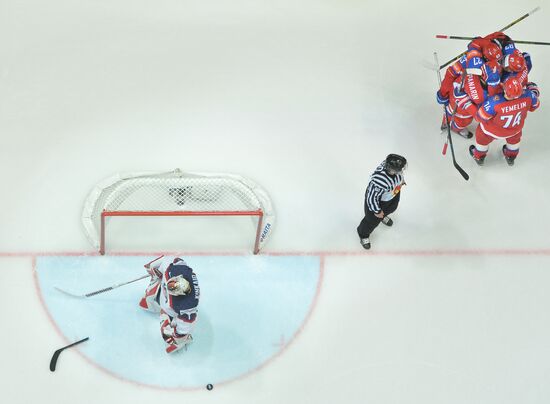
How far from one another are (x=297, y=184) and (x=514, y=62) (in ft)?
6.13

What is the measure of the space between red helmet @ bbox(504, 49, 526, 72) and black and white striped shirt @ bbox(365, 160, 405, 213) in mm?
1287

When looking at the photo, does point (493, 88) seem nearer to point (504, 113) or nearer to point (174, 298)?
point (504, 113)

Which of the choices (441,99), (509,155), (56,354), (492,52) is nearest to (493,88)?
(492,52)

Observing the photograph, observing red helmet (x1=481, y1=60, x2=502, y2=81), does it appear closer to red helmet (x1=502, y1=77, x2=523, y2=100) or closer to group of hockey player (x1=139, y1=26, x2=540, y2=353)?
group of hockey player (x1=139, y1=26, x2=540, y2=353)

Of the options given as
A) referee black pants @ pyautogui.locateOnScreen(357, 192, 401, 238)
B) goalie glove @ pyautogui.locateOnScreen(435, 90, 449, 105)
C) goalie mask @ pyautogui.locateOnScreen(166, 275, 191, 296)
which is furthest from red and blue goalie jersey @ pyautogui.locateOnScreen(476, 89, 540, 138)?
goalie mask @ pyautogui.locateOnScreen(166, 275, 191, 296)

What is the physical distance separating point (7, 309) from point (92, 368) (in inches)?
29.2

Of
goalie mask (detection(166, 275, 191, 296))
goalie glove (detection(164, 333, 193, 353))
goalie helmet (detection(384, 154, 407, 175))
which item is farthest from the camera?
goalie helmet (detection(384, 154, 407, 175))

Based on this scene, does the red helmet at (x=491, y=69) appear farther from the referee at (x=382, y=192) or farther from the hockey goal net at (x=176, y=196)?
the hockey goal net at (x=176, y=196)

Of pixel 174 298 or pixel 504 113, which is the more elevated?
pixel 504 113

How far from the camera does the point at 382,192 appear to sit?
212 inches

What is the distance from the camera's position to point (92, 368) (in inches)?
204

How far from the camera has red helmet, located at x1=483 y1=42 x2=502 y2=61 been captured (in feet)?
19.2

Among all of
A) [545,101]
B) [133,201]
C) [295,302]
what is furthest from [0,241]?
[545,101]

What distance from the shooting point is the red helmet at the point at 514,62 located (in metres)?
5.79
